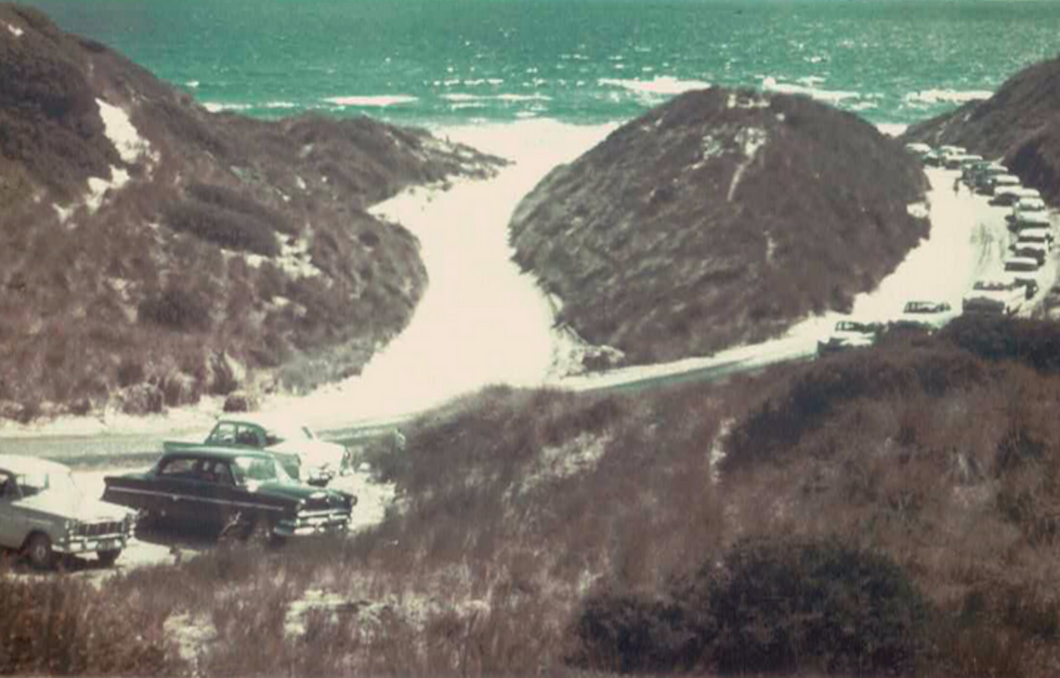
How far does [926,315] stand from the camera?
42.0 m

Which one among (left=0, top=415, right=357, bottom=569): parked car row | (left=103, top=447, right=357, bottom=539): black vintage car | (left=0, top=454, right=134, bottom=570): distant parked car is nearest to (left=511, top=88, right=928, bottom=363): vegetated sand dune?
(left=103, top=447, right=357, bottom=539): black vintage car

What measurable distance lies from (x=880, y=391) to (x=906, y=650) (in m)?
14.4

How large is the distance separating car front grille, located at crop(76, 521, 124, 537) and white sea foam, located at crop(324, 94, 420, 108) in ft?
387

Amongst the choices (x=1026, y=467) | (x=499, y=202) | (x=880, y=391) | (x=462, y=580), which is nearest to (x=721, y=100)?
(x=499, y=202)

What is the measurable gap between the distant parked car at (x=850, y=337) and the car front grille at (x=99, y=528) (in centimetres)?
2113

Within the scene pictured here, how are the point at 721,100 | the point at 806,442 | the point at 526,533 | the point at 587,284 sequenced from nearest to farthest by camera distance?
the point at 526,533 → the point at 806,442 → the point at 587,284 → the point at 721,100

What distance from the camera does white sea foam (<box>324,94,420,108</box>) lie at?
136m

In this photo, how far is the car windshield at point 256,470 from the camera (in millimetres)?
21938

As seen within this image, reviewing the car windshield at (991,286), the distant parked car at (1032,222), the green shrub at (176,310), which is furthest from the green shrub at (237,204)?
the distant parked car at (1032,222)

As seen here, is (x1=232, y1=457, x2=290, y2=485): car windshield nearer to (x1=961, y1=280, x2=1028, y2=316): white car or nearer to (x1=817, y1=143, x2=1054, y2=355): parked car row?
(x1=817, y1=143, x2=1054, y2=355): parked car row

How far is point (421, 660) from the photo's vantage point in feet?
41.3

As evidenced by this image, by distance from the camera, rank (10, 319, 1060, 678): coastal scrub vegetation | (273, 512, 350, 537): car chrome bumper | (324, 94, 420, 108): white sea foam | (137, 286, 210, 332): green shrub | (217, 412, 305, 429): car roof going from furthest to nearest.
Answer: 1. (324, 94, 420, 108): white sea foam
2. (137, 286, 210, 332): green shrub
3. (217, 412, 305, 429): car roof
4. (273, 512, 350, 537): car chrome bumper
5. (10, 319, 1060, 678): coastal scrub vegetation

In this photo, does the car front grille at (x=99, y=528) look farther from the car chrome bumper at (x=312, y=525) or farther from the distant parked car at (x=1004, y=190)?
the distant parked car at (x=1004, y=190)

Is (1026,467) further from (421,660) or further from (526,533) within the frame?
(421,660)
